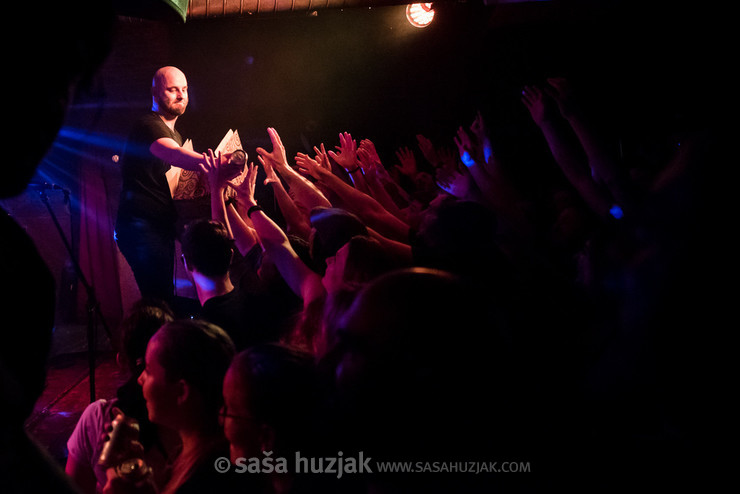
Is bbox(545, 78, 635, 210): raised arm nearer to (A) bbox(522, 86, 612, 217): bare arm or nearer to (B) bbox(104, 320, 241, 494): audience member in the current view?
(A) bbox(522, 86, 612, 217): bare arm

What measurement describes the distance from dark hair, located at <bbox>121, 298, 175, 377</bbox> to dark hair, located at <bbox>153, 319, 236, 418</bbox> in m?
0.46

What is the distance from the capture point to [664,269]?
1.13 m

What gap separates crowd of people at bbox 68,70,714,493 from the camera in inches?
29.4

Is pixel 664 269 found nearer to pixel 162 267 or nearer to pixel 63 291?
pixel 162 267

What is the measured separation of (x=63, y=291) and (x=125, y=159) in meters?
3.19

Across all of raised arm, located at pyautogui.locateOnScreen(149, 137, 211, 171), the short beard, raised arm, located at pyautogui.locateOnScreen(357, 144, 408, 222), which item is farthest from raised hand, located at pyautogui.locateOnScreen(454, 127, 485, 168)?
the short beard

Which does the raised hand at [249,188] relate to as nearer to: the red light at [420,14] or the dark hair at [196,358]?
the dark hair at [196,358]

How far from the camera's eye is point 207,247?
2113 millimetres

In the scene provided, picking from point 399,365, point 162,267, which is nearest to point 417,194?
point 162,267

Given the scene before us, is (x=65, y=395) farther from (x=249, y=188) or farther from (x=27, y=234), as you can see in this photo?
(x=27, y=234)

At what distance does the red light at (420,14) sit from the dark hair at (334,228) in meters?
3.24

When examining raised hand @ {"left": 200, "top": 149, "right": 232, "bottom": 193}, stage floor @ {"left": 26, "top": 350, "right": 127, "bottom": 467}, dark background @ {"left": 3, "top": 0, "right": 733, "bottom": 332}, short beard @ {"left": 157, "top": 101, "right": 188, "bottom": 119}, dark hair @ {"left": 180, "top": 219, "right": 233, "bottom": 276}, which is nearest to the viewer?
dark hair @ {"left": 180, "top": 219, "right": 233, "bottom": 276}

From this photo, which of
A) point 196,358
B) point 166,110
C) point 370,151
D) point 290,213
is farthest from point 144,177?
point 196,358

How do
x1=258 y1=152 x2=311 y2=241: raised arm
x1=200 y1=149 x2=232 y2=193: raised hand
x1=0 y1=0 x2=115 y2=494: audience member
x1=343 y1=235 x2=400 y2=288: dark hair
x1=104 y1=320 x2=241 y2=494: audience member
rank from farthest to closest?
x1=258 y1=152 x2=311 y2=241: raised arm → x1=200 y1=149 x2=232 y2=193: raised hand → x1=343 y1=235 x2=400 y2=288: dark hair → x1=104 y1=320 x2=241 y2=494: audience member → x1=0 y1=0 x2=115 y2=494: audience member
